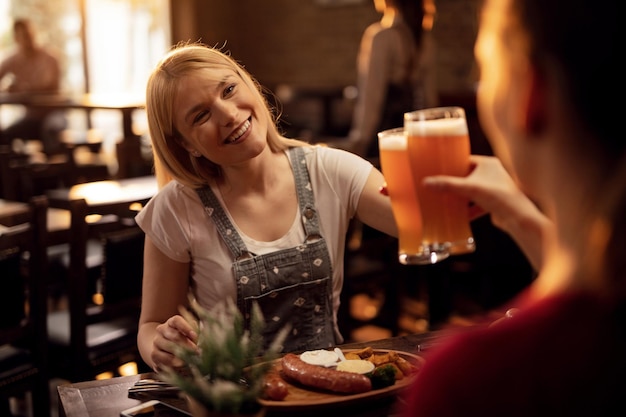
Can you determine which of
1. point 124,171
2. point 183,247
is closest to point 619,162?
point 183,247

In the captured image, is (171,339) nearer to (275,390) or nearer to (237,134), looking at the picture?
(275,390)

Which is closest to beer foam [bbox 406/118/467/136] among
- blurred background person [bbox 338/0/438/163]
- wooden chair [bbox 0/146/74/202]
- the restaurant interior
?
the restaurant interior

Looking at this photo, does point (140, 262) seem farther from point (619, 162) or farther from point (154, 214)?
point (619, 162)

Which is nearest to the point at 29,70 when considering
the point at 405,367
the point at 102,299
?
the point at 102,299

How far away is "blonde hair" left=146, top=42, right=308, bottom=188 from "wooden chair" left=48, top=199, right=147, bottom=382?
0.60 meters

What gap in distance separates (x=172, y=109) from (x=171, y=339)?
627 millimetres

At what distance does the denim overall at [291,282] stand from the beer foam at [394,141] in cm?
51

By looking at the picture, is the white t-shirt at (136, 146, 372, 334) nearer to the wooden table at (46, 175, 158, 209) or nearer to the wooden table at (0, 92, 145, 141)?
the wooden table at (46, 175, 158, 209)

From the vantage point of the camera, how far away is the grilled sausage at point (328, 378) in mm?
1358

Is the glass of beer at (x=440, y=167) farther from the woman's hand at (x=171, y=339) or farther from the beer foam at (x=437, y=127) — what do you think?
the woman's hand at (x=171, y=339)

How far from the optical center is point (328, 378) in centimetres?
137

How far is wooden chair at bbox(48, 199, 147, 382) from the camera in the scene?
8.43ft

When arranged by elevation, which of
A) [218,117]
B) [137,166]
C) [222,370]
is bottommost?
[137,166]

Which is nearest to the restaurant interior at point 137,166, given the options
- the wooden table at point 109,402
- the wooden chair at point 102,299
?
the wooden chair at point 102,299
